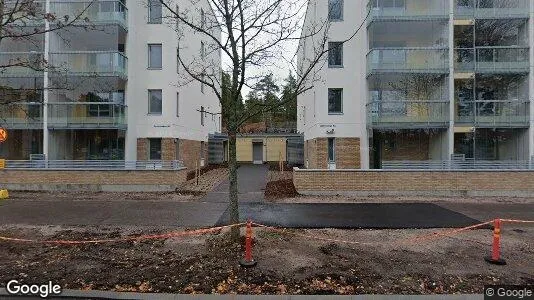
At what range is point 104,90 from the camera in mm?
19250

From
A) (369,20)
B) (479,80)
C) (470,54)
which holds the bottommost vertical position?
(479,80)

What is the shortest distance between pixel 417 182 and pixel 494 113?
666 cm

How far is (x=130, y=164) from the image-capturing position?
1727cm

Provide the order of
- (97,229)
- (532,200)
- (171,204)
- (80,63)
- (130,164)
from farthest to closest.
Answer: (80,63)
(130,164)
(532,200)
(171,204)
(97,229)

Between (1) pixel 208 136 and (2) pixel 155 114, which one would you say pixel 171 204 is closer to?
(2) pixel 155 114

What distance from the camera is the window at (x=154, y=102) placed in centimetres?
2003

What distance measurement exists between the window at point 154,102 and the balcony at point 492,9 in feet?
54.5

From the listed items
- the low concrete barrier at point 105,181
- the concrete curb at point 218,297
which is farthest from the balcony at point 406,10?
the concrete curb at point 218,297

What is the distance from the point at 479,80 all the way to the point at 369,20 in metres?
6.66

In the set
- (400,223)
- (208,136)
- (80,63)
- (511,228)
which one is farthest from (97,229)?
(208,136)

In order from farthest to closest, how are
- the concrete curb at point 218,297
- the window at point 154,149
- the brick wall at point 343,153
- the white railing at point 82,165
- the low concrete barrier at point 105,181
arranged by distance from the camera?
1. the window at point 154,149
2. the brick wall at point 343,153
3. the white railing at point 82,165
4. the low concrete barrier at point 105,181
5. the concrete curb at point 218,297

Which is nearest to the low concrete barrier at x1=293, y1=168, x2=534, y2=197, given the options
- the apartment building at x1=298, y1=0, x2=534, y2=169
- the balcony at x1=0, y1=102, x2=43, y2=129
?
the apartment building at x1=298, y1=0, x2=534, y2=169

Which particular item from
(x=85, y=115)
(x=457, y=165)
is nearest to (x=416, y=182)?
(x=457, y=165)

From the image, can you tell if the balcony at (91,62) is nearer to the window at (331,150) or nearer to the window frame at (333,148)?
the window frame at (333,148)
